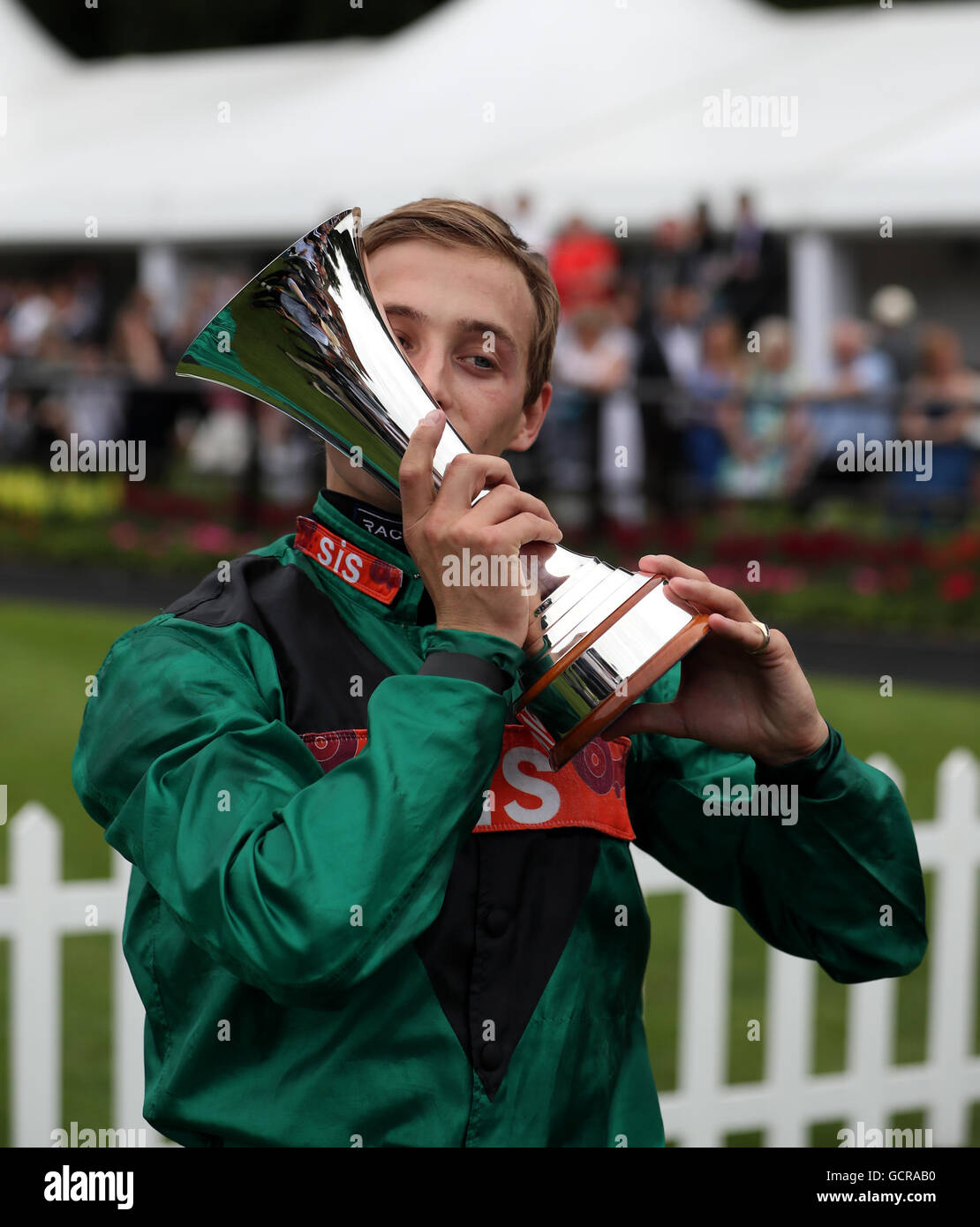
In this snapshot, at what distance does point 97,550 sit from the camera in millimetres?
13102

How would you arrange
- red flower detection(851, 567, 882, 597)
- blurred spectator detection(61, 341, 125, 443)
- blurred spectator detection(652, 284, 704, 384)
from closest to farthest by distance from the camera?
1. red flower detection(851, 567, 882, 597)
2. blurred spectator detection(652, 284, 704, 384)
3. blurred spectator detection(61, 341, 125, 443)

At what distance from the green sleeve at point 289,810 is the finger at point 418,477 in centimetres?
14

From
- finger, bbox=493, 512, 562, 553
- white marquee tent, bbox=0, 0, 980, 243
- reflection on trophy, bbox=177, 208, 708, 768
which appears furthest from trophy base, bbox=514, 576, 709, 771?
white marquee tent, bbox=0, 0, 980, 243

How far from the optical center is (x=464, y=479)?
1.68 m

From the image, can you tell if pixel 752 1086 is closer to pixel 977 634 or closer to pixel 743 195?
pixel 977 634

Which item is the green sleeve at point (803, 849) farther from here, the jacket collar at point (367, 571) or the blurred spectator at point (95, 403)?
the blurred spectator at point (95, 403)

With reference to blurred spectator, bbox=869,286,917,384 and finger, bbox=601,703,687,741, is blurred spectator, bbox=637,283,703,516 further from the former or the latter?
finger, bbox=601,703,687,741

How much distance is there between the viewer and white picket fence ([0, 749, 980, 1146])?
3.79 metres

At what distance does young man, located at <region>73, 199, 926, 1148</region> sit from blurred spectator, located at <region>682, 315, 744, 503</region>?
9.90 m

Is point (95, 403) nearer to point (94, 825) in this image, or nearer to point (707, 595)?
point (94, 825)

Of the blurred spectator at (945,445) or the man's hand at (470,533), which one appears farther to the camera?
the blurred spectator at (945,445)

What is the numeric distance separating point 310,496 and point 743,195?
4.18 metres

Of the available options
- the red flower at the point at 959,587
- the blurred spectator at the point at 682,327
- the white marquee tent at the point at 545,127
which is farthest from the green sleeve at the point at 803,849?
the white marquee tent at the point at 545,127

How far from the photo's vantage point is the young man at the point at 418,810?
1.61m
